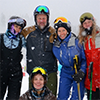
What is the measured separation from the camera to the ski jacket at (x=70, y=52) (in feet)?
10.5

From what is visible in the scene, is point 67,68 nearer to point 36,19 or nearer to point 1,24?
point 36,19

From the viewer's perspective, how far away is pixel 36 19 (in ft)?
12.5

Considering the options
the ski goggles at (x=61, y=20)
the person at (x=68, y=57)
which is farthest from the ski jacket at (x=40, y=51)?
the ski goggles at (x=61, y=20)

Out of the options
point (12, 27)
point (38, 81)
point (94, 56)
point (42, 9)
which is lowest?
point (38, 81)

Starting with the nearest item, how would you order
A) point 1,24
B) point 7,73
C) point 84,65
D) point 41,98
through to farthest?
1. point 41,98
2. point 84,65
3. point 7,73
4. point 1,24

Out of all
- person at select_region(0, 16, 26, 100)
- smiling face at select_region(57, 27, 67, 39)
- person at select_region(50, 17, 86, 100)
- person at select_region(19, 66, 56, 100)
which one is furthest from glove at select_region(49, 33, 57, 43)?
person at select_region(19, 66, 56, 100)

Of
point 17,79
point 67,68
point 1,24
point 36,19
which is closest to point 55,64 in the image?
point 67,68

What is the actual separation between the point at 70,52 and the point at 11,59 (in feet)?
4.82

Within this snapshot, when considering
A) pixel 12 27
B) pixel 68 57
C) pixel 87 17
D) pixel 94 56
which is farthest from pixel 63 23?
pixel 12 27

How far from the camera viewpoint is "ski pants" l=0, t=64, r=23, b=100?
335 centimetres

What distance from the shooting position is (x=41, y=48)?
356 centimetres

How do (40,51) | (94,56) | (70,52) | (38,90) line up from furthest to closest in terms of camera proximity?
(40,51) → (70,52) → (94,56) → (38,90)

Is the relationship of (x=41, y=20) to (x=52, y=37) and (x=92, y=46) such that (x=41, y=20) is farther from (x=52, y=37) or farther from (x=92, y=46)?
(x=92, y=46)

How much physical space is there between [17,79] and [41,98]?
3.51ft
